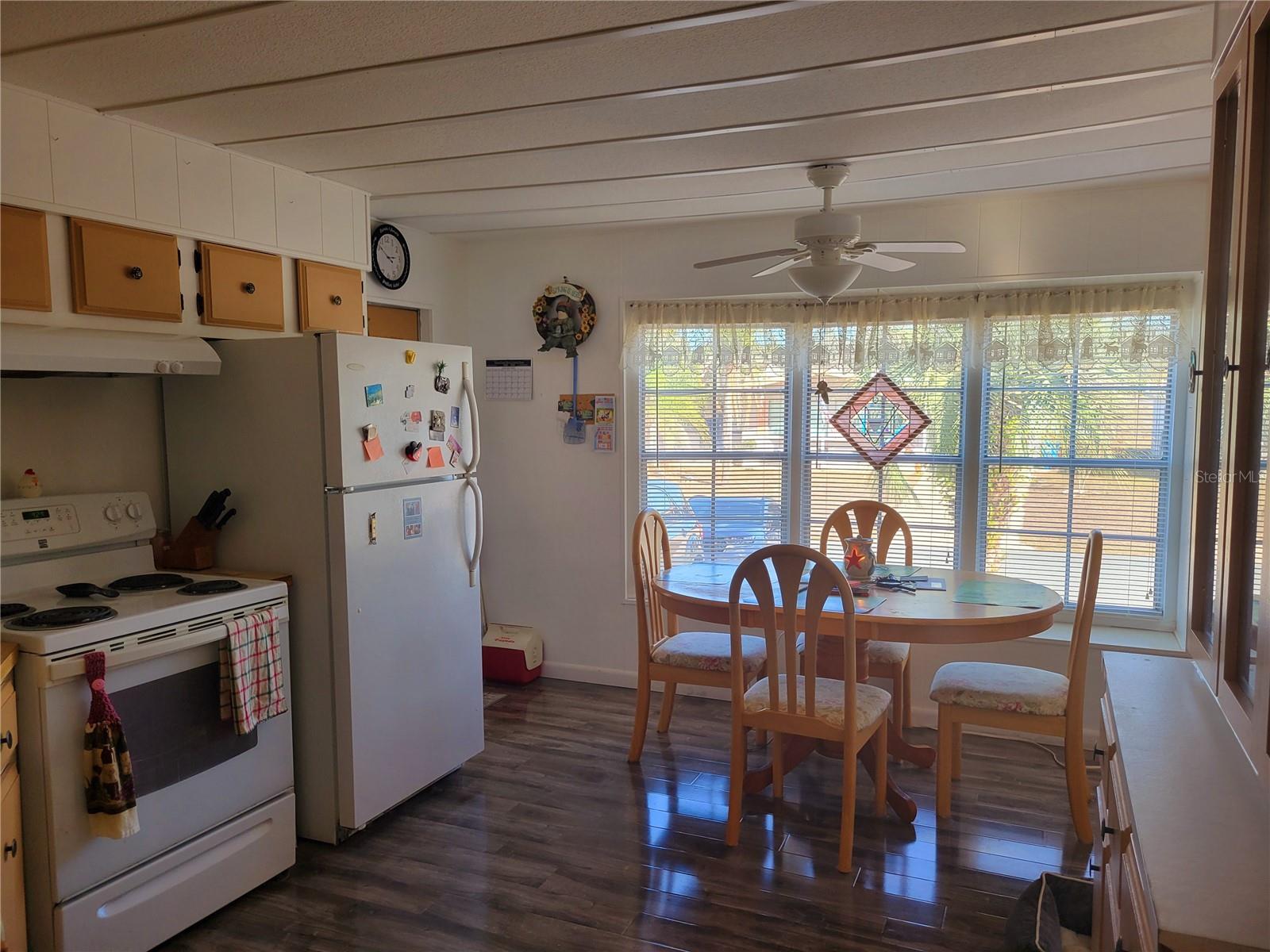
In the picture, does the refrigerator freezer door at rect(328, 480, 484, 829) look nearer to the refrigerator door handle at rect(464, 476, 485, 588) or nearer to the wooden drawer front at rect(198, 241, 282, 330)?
the refrigerator door handle at rect(464, 476, 485, 588)

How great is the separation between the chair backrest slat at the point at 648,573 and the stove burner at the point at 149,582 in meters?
1.59

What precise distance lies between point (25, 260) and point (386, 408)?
1.06 m

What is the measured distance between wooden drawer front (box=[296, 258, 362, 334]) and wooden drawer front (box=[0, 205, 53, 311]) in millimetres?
929

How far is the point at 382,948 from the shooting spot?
2.29m

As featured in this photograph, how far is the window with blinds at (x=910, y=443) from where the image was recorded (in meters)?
3.92

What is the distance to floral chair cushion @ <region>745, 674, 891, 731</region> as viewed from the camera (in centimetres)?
273

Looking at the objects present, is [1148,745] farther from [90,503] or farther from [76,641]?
[90,503]

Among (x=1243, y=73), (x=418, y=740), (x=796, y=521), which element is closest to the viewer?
(x=1243, y=73)

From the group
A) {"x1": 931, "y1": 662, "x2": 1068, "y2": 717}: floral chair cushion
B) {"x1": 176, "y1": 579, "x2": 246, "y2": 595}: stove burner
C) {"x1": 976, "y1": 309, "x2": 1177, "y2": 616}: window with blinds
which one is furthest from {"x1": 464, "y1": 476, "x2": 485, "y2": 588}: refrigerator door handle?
{"x1": 976, "y1": 309, "x2": 1177, "y2": 616}: window with blinds

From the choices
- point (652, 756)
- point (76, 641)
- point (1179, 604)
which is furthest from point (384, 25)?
point (1179, 604)

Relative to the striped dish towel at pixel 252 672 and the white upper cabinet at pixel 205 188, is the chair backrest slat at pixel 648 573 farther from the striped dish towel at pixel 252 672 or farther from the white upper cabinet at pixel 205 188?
the white upper cabinet at pixel 205 188

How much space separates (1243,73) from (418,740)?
2940 millimetres

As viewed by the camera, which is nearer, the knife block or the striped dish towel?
the striped dish towel

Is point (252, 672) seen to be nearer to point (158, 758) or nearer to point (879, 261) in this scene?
point (158, 758)
